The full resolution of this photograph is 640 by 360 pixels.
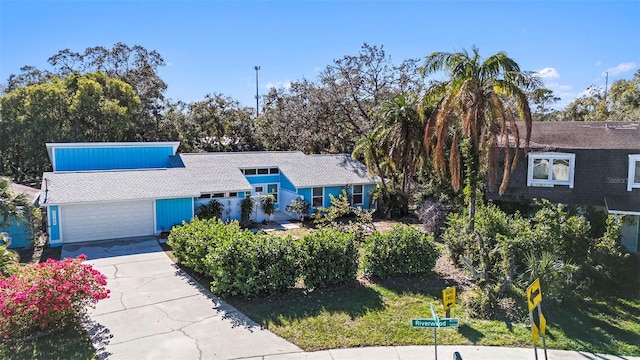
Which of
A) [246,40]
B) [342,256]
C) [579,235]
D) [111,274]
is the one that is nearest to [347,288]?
[342,256]

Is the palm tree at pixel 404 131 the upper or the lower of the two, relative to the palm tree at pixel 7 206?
upper

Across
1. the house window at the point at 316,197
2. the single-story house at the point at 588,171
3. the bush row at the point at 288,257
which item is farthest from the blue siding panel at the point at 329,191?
the bush row at the point at 288,257

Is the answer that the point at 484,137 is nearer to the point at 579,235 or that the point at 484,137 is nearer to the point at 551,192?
the point at 551,192

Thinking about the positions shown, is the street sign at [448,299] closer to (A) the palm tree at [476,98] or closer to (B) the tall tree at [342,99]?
(A) the palm tree at [476,98]

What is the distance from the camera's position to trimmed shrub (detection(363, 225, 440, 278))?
1222cm

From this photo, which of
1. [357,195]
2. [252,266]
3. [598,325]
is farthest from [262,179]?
[598,325]

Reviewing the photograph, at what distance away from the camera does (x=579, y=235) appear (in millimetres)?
11492

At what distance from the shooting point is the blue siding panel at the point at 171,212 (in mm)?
18906

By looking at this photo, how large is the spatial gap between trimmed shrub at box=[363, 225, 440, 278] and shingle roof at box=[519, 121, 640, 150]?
27.9 ft

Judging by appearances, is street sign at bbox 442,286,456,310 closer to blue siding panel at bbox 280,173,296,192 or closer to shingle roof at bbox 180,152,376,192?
shingle roof at bbox 180,152,376,192

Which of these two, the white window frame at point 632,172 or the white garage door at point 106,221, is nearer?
the white window frame at point 632,172

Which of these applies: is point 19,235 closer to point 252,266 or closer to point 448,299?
point 252,266

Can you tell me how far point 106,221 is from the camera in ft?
58.6

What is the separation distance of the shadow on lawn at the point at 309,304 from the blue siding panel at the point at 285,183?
12.1 metres
